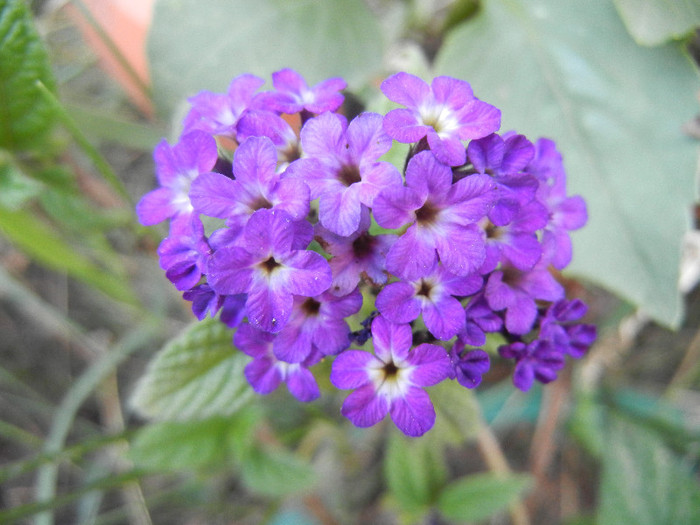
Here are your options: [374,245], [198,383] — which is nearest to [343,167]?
[374,245]

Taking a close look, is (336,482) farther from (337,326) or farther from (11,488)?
(337,326)

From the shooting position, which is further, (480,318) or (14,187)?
(14,187)

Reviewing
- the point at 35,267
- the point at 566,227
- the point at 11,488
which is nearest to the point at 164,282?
the point at 35,267

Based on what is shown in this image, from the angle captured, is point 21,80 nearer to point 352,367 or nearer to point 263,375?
point 263,375

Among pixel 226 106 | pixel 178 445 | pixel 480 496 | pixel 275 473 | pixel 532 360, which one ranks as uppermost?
pixel 226 106

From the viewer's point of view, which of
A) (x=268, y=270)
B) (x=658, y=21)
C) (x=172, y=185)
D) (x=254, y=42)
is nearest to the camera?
(x=268, y=270)

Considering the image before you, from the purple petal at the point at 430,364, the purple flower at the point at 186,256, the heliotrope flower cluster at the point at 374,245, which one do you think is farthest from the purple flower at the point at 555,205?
the purple flower at the point at 186,256

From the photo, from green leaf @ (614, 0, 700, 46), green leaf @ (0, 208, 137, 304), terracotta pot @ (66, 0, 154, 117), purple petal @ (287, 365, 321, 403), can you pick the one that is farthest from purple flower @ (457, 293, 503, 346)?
terracotta pot @ (66, 0, 154, 117)

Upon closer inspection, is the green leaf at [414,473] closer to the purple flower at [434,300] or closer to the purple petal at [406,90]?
the purple flower at [434,300]
